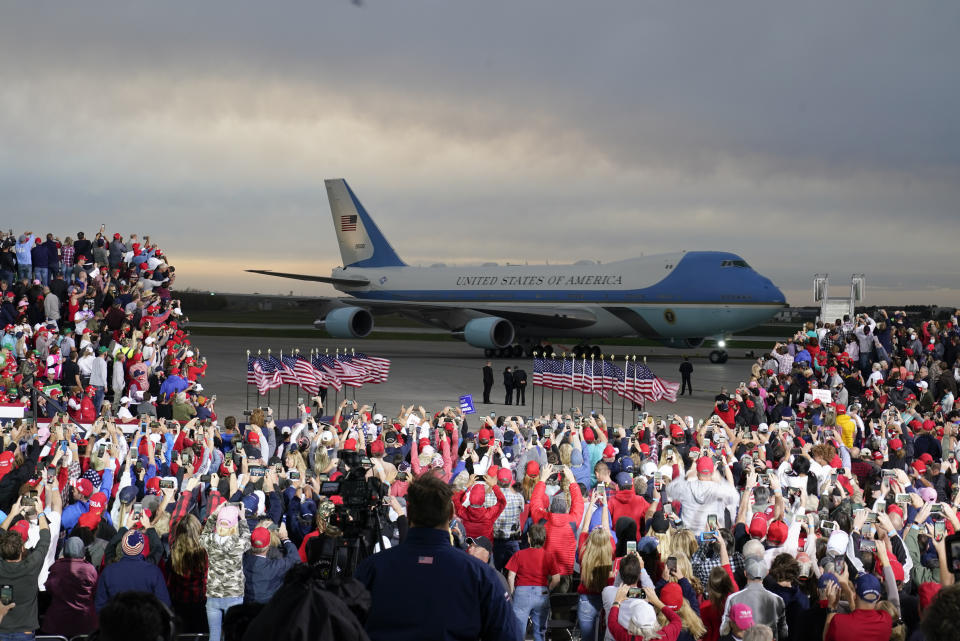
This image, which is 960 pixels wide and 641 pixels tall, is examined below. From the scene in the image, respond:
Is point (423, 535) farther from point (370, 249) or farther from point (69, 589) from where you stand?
point (370, 249)

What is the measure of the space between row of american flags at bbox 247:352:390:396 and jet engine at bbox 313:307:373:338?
15.1 m

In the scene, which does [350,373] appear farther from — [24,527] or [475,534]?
[24,527]

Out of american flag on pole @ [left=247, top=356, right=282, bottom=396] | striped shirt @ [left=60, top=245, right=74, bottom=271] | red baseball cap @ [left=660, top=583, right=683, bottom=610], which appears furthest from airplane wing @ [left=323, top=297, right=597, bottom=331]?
red baseball cap @ [left=660, top=583, right=683, bottom=610]

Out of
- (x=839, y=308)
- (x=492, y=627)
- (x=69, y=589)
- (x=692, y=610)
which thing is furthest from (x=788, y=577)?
(x=839, y=308)

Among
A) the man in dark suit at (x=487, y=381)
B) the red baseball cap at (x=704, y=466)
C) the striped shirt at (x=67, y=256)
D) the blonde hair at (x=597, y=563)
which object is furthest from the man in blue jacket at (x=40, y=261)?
the blonde hair at (x=597, y=563)

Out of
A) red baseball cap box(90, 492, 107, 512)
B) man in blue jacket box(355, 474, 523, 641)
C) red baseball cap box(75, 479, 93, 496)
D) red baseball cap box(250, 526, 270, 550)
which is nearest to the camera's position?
man in blue jacket box(355, 474, 523, 641)

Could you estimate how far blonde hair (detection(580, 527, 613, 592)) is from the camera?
6316 millimetres

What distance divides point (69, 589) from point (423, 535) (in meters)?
3.66

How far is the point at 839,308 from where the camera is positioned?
28750mm

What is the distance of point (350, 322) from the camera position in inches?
1486

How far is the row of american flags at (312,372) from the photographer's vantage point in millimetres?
20641

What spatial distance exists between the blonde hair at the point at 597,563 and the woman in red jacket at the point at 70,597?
128 inches

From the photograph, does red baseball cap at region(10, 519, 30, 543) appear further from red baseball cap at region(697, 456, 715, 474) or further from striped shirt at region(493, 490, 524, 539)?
red baseball cap at region(697, 456, 715, 474)

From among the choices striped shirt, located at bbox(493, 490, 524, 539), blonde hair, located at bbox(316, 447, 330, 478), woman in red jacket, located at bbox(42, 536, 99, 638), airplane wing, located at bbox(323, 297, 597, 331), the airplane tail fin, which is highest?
the airplane tail fin
